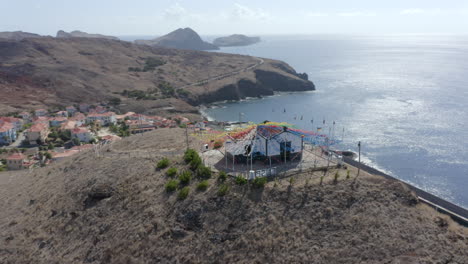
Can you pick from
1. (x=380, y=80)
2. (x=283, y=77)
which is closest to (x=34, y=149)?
(x=283, y=77)

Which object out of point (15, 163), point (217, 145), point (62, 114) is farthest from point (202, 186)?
point (62, 114)

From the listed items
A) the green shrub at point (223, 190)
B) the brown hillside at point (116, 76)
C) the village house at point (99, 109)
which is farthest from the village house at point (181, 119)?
the green shrub at point (223, 190)

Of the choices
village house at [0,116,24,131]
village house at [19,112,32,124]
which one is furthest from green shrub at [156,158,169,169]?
village house at [19,112,32,124]

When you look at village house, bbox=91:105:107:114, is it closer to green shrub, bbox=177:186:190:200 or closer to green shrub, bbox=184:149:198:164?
green shrub, bbox=184:149:198:164

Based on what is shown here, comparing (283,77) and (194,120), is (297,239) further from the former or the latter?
(283,77)

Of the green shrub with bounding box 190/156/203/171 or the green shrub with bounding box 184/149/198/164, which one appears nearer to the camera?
the green shrub with bounding box 190/156/203/171

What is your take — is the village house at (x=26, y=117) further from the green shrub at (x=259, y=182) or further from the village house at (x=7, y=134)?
the green shrub at (x=259, y=182)
